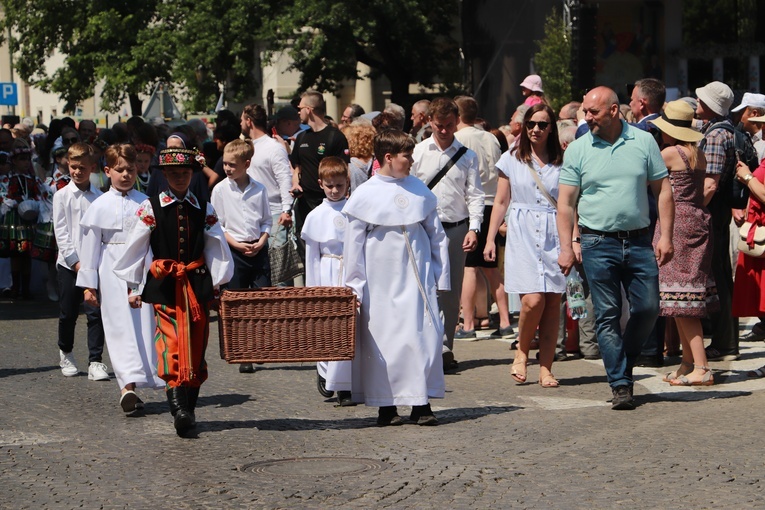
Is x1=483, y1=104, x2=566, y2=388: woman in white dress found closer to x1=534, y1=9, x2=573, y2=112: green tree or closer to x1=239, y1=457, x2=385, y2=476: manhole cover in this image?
x1=239, y1=457, x2=385, y2=476: manhole cover

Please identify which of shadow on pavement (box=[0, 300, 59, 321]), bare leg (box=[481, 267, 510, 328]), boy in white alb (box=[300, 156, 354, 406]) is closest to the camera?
boy in white alb (box=[300, 156, 354, 406])

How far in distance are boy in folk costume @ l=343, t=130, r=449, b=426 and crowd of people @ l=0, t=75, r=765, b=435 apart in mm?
12

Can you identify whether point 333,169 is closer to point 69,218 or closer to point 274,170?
point 69,218

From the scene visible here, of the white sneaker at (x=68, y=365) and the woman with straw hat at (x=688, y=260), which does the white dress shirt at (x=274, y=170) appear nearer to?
the white sneaker at (x=68, y=365)

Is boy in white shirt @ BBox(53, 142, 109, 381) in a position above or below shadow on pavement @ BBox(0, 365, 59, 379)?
above

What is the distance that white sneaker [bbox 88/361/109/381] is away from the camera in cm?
1093

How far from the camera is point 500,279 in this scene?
1331 centimetres

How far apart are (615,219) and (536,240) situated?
128 centimetres

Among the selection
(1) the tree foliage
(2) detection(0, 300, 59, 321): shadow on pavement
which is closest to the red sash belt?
(2) detection(0, 300, 59, 321): shadow on pavement

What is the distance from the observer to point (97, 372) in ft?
35.9

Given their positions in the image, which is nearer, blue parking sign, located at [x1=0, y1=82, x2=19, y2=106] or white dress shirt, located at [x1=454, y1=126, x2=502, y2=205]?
white dress shirt, located at [x1=454, y1=126, x2=502, y2=205]

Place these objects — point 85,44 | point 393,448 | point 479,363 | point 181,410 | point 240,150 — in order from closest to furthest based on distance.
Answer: point 393,448 < point 181,410 < point 240,150 < point 479,363 < point 85,44

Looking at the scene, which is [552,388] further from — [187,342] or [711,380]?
[187,342]

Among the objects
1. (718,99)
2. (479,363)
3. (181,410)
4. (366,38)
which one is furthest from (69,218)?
(366,38)
